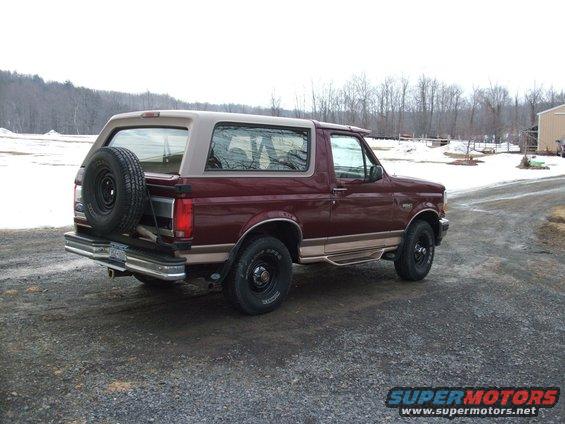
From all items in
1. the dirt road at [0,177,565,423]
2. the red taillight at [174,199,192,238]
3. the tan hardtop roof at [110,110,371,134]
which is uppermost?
the tan hardtop roof at [110,110,371,134]

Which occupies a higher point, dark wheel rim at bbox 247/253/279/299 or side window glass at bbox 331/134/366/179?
side window glass at bbox 331/134/366/179

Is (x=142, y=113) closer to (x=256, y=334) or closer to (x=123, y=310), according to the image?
(x=123, y=310)

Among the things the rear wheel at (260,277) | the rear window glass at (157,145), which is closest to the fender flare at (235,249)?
the rear wheel at (260,277)

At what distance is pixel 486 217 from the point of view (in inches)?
570

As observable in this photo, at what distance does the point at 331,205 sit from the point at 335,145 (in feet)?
Answer: 2.44

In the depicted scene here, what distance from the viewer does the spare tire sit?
4.70 metres

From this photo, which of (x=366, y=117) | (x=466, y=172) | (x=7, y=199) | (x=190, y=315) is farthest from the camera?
(x=366, y=117)

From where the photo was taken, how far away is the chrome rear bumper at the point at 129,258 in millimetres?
4676

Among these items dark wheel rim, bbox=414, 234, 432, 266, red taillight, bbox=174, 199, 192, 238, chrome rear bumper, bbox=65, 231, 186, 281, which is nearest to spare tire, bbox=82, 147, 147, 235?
chrome rear bumper, bbox=65, 231, 186, 281

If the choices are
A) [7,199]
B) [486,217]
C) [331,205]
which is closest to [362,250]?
[331,205]

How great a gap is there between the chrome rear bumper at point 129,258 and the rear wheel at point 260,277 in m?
0.69

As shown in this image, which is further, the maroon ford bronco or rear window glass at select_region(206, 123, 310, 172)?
rear window glass at select_region(206, 123, 310, 172)

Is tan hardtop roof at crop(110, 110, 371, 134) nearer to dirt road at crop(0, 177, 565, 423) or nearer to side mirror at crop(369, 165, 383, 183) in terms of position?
side mirror at crop(369, 165, 383, 183)

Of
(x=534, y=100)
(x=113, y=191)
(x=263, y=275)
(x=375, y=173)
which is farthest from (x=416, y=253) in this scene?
(x=534, y=100)
